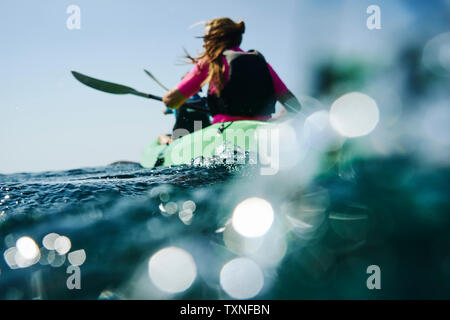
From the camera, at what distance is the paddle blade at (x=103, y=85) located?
4354mm

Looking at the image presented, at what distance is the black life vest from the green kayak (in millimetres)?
332

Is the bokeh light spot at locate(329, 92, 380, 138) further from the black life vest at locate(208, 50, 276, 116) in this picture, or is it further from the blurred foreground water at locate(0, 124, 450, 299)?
the black life vest at locate(208, 50, 276, 116)

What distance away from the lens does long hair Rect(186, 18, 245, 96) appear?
126 inches

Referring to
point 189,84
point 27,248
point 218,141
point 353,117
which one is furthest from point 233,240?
point 189,84

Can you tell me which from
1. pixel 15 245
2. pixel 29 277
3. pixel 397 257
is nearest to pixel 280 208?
Result: pixel 397 257

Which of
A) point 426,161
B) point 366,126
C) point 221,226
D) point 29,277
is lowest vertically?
point 29,277

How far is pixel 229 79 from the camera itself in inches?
125

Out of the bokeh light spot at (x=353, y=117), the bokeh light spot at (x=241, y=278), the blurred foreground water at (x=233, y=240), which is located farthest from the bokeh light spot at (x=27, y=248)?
the bokeh light spot at (x=353, y=117)

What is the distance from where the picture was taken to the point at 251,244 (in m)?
1.53

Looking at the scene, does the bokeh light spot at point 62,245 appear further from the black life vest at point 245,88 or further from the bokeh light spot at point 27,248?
the black life vest at point 245,88

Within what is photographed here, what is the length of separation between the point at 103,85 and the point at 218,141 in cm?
243

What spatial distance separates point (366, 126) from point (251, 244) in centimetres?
223

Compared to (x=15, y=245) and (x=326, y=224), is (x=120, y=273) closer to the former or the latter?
(x=15, y=245)

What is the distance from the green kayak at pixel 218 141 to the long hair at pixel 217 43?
505 millimetres
